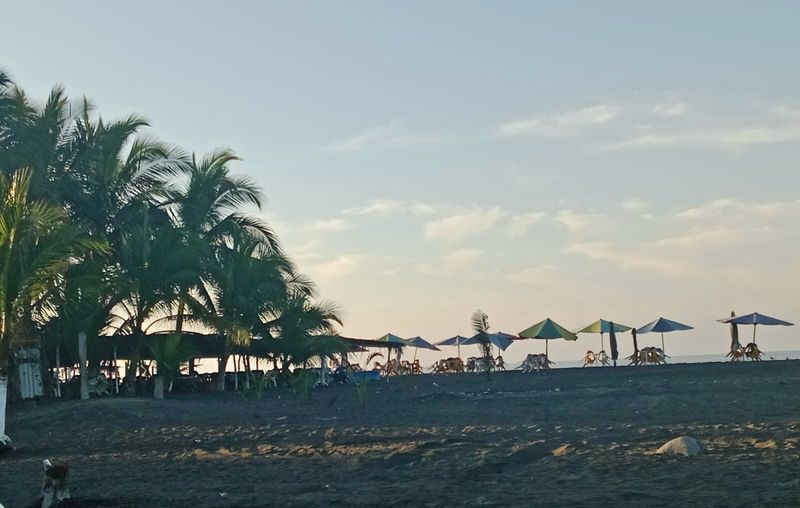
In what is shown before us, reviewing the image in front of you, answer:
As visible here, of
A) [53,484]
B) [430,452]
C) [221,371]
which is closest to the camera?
[53,484]

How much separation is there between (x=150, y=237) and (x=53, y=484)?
18.3 meters

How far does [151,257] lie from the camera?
79.1 ft

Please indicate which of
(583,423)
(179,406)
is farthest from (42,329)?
(583,423)

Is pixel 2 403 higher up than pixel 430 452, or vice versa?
pixel 2 403

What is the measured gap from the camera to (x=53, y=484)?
8.14m

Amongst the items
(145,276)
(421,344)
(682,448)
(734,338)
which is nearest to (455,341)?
(421,344)

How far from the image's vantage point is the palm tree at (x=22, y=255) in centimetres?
Result: 1407

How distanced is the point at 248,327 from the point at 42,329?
10.1 meters

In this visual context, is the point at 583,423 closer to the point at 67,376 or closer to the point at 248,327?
the point at 248,327

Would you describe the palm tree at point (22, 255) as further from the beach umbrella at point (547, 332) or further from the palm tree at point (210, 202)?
the beach umbrella at point (547, 332)

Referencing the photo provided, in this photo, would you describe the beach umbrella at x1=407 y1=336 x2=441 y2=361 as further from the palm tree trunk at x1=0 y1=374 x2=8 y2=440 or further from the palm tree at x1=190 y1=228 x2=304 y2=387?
the palm tree trunk at x1=0 y1=374 x2=8 y2=440

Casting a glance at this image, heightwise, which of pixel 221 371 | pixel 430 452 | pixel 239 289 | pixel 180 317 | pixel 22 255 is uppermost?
pixel 239 289

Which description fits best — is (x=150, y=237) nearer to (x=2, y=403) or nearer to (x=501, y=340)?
(x=2, y=403)

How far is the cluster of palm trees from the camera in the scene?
24172 millimetres
